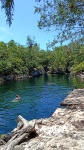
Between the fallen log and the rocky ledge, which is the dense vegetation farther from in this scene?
the fallen log

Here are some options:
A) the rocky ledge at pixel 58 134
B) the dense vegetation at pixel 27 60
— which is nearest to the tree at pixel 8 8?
the rocky ledge at pixel 58 134

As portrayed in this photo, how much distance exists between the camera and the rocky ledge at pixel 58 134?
701cm

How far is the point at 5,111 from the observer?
104ft

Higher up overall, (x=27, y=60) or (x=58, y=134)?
(x=27, y=60)

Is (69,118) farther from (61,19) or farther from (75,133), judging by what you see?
(61,19)

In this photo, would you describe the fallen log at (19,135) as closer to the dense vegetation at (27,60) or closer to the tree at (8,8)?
the tree at (8,8)

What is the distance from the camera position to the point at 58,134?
314 inches

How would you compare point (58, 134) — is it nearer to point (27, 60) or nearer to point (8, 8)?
point (8, 8)

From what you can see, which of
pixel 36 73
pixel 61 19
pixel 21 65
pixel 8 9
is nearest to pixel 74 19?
pixel 61 19

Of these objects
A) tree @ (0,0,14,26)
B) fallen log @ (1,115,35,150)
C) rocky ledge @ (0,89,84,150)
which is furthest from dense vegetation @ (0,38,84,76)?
tree @ (0,0,14,26)

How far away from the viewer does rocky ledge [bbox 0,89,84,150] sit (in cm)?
701

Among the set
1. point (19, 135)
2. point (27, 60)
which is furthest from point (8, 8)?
point (27, 60)

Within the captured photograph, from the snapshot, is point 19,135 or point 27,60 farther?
point 27,60

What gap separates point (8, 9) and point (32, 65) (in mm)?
100662
